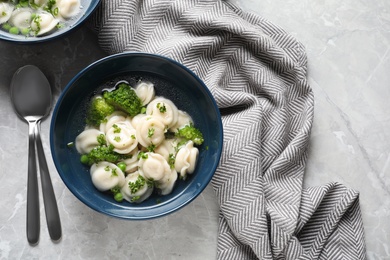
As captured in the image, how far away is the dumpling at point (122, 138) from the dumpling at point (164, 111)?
0.22ft

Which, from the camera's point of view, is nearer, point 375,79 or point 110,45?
point 110,45

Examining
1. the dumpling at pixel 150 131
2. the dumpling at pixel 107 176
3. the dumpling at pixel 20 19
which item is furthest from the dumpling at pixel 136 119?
the dumpling at pixel 20 19

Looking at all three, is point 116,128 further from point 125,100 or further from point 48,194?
point 48,194

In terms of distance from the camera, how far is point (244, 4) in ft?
5.03

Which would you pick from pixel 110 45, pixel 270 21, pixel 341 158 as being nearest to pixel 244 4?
pixel 270 21

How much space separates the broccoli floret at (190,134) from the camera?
1352 millimetres

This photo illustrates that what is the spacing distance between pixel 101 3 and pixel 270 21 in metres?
0.46

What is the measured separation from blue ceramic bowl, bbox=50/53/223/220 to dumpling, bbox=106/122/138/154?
96 millimetres

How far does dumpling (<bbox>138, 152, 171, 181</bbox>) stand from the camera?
1.31 metres

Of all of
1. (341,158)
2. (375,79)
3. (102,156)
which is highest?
(375,79)

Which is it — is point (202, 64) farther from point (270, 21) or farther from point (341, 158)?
point (341, 158)

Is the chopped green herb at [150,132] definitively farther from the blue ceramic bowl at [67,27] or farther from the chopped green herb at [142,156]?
the blue ceramic bowl at [67,27]

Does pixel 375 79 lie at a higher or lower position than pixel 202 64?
higher

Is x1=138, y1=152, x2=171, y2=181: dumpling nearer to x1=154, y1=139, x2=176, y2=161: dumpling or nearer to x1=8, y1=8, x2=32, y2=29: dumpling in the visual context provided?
x1=154, y1=139, x2=176, y2=161: dumpling
